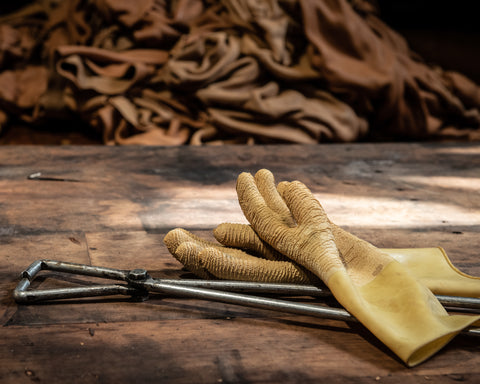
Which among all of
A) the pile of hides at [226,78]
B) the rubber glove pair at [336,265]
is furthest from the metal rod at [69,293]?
the pile of hides at [226,78]

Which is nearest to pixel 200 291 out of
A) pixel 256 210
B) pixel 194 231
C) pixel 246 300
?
pixel 246 300

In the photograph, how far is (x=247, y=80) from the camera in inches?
90.9

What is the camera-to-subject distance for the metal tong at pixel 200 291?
2.32 feet

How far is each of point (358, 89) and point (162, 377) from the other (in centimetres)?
198

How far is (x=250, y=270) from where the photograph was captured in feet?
2.54

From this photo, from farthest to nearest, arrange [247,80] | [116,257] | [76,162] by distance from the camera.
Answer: [247,80] → [76,162] → [116,257]

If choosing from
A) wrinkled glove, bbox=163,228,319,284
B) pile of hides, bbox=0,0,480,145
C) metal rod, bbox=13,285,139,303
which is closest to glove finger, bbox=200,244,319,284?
wrinkled glove, bbox=163,228,319,284

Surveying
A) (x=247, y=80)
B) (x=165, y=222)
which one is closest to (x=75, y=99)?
(x=247, y=80)

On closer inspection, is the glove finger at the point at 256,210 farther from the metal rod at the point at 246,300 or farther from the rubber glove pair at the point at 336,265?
the metal rod at the point at 246,300

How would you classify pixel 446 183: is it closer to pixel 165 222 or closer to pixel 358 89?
pixel 165 222

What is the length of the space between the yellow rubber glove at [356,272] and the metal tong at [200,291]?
0.04 m

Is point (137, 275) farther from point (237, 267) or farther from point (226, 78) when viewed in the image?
point (226, 78)

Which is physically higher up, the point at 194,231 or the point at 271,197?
the point at 271,197

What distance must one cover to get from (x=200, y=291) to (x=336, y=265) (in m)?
0.19
